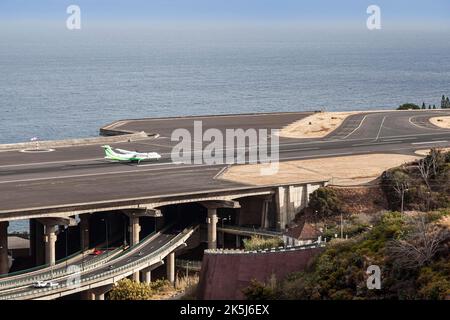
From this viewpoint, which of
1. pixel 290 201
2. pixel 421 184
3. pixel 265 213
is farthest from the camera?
pixel 265 213

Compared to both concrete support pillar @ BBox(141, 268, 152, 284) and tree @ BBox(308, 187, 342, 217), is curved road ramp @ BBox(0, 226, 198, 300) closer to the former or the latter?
concrete support pillar @ BBox(141, 268, 152, 284)

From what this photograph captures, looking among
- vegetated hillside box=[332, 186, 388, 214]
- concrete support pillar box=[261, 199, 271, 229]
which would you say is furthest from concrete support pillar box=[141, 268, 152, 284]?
vegetated hillside box=[332, 186, 388, 214]

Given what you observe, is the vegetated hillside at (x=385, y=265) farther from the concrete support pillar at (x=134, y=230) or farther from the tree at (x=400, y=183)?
the concrete support pillar at (x=134, y=230)

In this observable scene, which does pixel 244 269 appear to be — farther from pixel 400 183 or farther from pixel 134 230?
pixel 400 183

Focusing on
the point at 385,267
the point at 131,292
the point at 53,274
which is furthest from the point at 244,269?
the point at 53,274

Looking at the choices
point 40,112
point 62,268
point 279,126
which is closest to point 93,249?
point 62,268

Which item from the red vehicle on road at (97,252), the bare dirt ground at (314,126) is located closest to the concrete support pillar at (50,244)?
the red vehicle on road at (97,252)

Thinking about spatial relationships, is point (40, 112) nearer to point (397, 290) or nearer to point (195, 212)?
point (195, 212)
